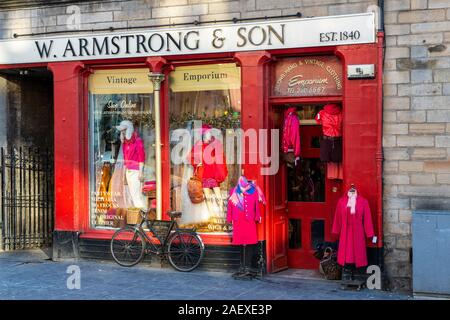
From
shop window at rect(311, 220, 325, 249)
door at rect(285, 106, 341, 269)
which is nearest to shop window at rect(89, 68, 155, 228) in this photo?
door at rect(285, 106, 341, 269)

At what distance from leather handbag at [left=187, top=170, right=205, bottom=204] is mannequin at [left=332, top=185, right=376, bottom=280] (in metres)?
2.61

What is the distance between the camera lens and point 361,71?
923 cm

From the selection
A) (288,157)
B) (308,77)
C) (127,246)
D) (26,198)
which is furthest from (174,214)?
(26,198)

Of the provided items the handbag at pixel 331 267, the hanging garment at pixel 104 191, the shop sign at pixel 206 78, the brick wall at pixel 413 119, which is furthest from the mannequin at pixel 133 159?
the brick wall at pixel 413 119

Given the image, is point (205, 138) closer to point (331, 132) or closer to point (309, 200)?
point (309, 200)

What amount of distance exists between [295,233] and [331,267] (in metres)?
1.20

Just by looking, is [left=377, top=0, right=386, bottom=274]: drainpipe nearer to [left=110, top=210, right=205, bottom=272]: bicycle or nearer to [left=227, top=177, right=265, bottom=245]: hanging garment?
[left=227, top=177, right=265, bottom=245]: hanging garment

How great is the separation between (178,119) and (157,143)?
541mm

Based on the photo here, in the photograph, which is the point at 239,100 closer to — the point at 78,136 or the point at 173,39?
the point at 173,39

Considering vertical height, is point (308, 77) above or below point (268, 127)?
above

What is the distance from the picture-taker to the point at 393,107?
908 centimetres

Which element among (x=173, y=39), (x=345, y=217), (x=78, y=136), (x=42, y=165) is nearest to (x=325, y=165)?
(x=345, y=217)

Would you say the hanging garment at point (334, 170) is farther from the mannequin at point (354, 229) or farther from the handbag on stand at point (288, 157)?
the mannequin at point (354, 229)

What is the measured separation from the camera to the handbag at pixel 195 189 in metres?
10.6
